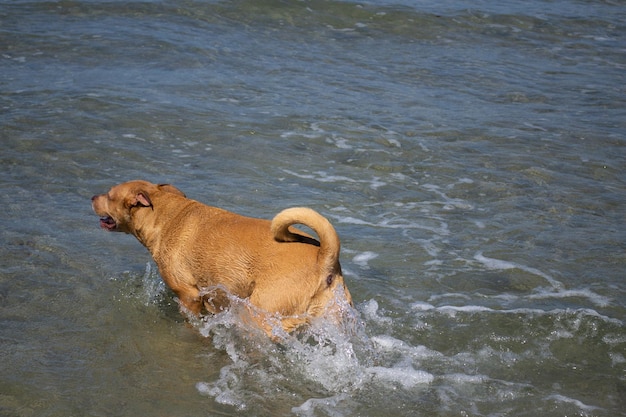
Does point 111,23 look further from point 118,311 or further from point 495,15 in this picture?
point 118,311

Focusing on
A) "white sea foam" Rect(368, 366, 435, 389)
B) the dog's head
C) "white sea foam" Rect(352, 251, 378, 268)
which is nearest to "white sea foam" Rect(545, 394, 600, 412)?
"white sea foam" Rect(368, 366, 435, 389)

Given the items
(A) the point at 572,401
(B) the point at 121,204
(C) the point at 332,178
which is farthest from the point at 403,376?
(C) the point at 332,178

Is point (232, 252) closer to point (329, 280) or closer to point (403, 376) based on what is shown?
point (329, 280)


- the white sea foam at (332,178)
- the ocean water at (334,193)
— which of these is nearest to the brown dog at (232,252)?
the ocean water at (334,193)

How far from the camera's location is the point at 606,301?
5.98 metres

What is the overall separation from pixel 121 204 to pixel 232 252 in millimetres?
1110

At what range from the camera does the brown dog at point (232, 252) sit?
4805 mm

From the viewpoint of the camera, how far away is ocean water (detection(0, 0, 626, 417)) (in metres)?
4.92

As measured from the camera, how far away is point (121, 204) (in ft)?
18.9

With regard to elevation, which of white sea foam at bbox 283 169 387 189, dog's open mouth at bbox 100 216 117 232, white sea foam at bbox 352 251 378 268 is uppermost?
dog's open mouth at bbox 100 216 117 232

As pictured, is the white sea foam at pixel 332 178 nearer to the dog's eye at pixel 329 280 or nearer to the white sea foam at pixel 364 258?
the white sea foam at pixel 364 258

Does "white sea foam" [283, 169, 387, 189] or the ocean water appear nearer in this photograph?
the ocean water

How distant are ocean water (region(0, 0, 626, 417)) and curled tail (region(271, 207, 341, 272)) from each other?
524 mm

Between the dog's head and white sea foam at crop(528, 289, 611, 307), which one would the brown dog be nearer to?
the dog's head
